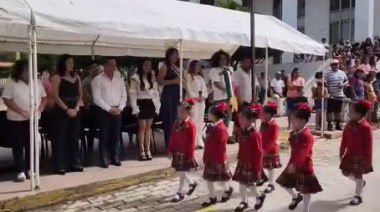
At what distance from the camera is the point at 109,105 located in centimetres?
743

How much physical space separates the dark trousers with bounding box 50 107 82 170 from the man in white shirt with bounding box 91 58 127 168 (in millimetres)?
386

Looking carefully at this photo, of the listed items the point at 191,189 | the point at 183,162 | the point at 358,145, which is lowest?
the point at 191,189

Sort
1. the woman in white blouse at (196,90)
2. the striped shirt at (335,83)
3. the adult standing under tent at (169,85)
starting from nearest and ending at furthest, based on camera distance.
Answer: the adult standing under tent at (169,85) → the woman in white blouse at (196,90) → the striped shirt at (335,83)

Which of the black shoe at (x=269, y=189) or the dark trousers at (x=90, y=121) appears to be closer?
the black shoe at (x=269, y=189)

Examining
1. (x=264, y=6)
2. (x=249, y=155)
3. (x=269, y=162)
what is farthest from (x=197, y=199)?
(x=264, y=6)

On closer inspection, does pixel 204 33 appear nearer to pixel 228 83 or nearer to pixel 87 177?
pixel 228 83

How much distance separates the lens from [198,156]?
27.9ft

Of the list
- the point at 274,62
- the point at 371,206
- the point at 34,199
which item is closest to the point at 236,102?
the point at 371,206

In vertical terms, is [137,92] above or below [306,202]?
above

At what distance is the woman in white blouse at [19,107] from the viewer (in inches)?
254

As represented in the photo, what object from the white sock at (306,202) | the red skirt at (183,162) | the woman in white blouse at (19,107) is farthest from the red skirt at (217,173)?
the woman in white blouse at (19,107)

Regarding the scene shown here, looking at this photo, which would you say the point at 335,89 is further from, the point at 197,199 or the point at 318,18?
the point at 318,18

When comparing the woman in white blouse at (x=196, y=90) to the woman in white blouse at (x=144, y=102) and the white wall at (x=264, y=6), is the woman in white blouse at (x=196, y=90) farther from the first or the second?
the white wall at (x=264, y=6)

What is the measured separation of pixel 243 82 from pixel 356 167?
11.7 feet
